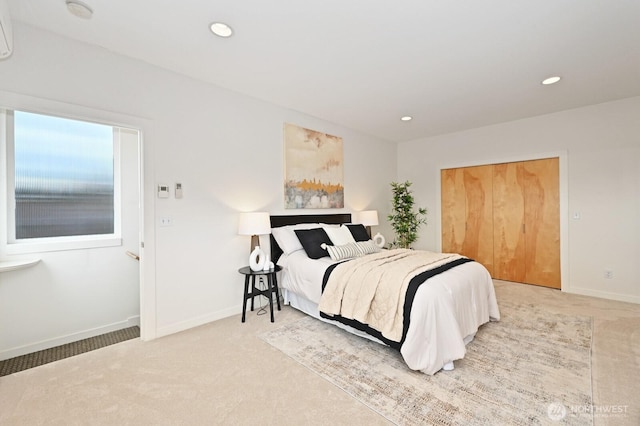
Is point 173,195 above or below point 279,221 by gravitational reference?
above

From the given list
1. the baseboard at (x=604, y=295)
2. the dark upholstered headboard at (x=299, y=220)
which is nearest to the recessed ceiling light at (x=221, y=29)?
the dark upholstered headboard at (x=299, y=220)

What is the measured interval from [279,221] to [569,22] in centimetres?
328

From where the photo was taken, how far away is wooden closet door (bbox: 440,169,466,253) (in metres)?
5.05

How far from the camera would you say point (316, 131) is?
13.8 ft

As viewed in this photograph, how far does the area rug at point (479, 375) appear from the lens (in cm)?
167

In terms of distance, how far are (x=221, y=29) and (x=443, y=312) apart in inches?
109

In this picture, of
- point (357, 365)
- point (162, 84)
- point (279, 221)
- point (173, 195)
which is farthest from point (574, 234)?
point (162, 84)

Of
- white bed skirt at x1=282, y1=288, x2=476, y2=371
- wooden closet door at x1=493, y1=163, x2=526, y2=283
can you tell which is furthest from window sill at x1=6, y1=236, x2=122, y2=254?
wooden closet door at x1=493, y1=163, x2=526, y2=283

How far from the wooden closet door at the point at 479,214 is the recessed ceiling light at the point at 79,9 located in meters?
5.26

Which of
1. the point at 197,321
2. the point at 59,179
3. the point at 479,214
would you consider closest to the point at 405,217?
the point at 479,214

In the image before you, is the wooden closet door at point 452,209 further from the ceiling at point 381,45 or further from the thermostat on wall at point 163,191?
the thermostat on wall at point 163,191

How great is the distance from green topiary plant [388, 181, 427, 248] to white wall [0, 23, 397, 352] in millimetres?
2706

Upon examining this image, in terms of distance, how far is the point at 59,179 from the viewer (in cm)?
294

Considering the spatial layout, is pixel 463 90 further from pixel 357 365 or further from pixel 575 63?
pixel 357 365
